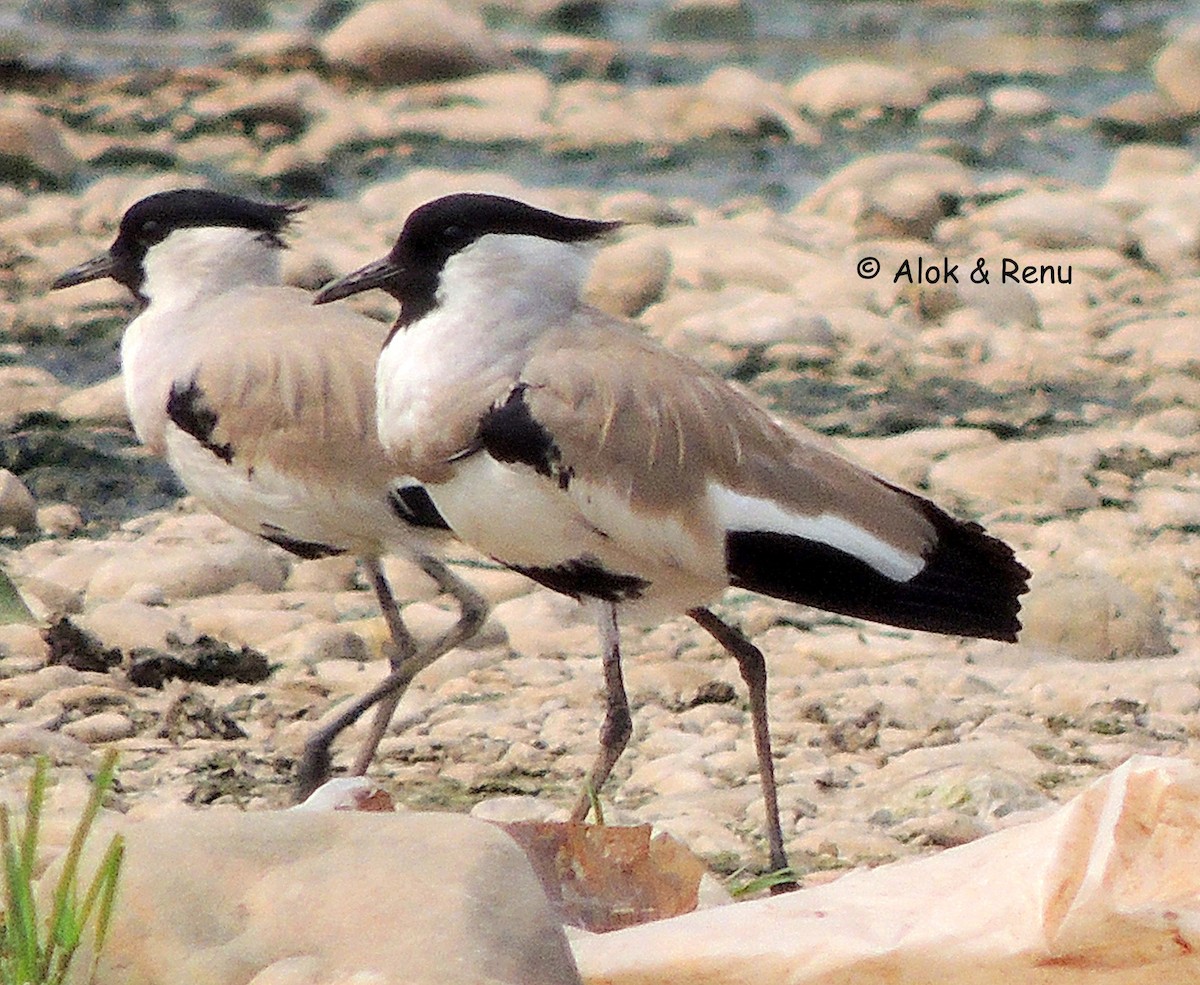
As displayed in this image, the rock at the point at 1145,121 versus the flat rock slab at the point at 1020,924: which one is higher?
the flat rock slab at the point at 1020,924

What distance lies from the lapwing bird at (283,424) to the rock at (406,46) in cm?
978

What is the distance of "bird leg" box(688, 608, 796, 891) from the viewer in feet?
14.3

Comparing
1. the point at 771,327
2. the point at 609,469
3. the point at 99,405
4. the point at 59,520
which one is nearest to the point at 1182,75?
the point at 771,327

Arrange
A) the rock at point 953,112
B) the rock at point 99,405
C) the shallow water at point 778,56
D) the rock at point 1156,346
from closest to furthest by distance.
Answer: the rock at point 99,405 → the rock at point 1156,346 → the shallow water at point 778,56 → the rock at point 953,112

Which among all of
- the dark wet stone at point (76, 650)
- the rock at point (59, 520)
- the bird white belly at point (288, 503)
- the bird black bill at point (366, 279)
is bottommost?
the rock at point (59, 520)

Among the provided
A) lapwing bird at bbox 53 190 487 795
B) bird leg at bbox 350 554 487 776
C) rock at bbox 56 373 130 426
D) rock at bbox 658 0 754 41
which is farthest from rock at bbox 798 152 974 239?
bird leg at bbox 350 554 487 776

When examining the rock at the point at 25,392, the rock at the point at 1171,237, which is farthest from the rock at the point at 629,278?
the rock at the point at 1171,237

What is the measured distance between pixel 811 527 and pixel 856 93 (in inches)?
429

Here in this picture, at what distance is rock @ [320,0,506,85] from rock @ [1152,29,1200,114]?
479 cm

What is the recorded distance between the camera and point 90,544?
6.38 m

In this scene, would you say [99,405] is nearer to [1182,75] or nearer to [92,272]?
[92,272]

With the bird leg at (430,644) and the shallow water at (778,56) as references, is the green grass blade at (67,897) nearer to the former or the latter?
the bird leg at (430,644)

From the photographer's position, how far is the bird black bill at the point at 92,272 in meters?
5.52

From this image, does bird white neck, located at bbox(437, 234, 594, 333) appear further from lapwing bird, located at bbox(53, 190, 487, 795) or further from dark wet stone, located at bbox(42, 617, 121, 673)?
dark wet stone, located at bbox(42, 617, 121, 673)
